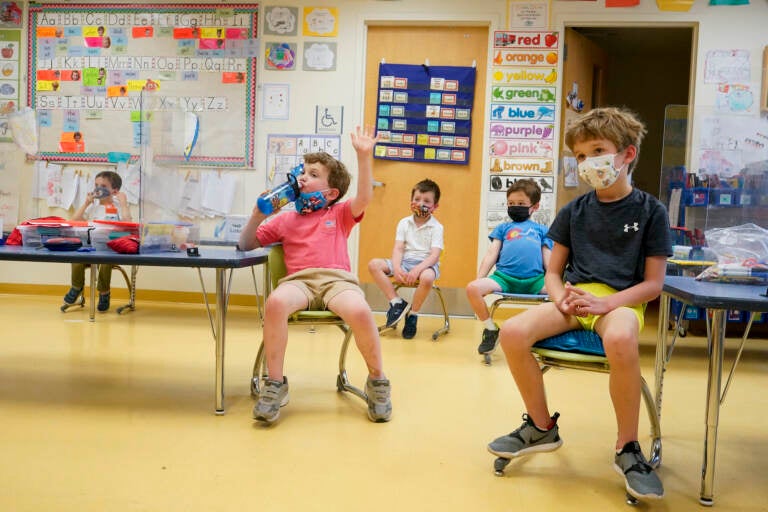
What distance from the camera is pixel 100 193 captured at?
3.93 metres

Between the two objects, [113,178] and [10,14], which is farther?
[10,14]

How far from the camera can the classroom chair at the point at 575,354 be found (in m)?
1.90

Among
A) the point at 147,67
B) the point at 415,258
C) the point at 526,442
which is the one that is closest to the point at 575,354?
the point at 526,442

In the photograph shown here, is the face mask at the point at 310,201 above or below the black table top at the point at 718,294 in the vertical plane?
above

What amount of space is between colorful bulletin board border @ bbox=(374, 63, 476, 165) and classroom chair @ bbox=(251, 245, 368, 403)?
245 centimetres

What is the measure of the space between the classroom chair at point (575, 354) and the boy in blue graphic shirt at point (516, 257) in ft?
5.55

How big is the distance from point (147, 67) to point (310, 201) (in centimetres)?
321

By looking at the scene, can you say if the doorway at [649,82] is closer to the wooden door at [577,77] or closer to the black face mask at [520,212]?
the wooden door at [577,77]

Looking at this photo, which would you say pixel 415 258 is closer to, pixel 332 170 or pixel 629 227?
pixel 332 170

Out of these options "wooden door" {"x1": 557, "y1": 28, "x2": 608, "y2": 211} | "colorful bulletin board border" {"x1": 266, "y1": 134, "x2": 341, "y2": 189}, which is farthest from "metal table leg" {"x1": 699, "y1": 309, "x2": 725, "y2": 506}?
"colorful bulletin board border" {"x1": 266, "y1": 134, "x2": 341, "y2": 189}

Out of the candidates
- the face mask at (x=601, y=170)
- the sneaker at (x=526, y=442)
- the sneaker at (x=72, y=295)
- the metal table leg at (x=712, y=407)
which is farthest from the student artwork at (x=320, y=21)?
the metal table leg at (x=712, y=407)

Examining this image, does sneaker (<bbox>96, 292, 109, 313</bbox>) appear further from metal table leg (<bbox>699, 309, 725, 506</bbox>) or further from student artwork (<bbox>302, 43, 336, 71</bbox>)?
metal table leg (<bbox>699, 309, 725, 506</bbox>)

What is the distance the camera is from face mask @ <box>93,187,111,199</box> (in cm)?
383

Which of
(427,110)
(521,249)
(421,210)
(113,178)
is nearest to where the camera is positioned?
(521,249)
